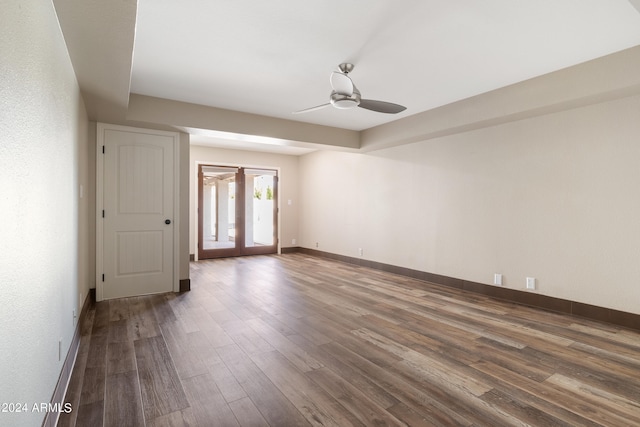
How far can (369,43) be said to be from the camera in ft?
9.36

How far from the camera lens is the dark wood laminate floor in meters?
1.90

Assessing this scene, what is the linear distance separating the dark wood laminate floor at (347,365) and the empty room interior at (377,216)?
2cm

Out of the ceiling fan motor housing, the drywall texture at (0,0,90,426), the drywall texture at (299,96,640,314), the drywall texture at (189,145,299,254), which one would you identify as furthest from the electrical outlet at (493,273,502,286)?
the drywall texture at (189,145,299,254)

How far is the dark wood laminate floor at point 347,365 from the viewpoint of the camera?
1901mm

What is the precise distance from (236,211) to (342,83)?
563 centimetres

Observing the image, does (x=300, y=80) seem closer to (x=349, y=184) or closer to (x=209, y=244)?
(x=349, y=184)

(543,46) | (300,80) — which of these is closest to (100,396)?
(300,80)

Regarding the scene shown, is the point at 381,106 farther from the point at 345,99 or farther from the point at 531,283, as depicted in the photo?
the point at 531,283

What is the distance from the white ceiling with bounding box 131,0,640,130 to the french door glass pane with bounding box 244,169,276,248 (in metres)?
4.29

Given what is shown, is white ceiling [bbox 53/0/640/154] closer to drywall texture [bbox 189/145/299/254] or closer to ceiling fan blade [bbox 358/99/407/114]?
ceiling fan blade [bbox 358/99/407/114]

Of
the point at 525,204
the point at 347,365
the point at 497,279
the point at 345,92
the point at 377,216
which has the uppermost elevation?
the point at 345,92

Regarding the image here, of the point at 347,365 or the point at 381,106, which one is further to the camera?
the point at 381,106

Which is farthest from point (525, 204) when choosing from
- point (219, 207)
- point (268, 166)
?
point (219, 207)

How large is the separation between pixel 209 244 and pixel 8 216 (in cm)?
675
